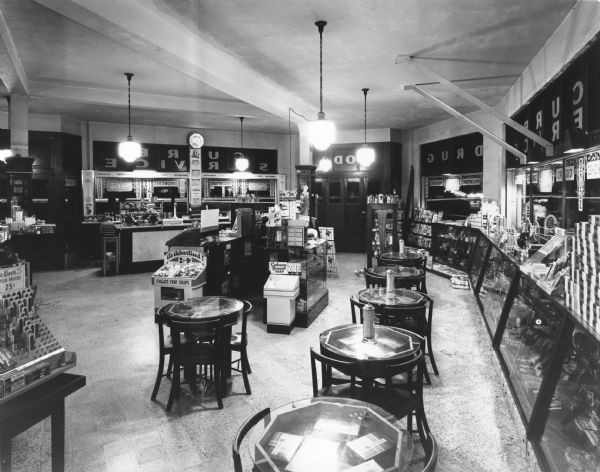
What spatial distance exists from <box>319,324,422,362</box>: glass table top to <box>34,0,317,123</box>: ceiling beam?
3.97m

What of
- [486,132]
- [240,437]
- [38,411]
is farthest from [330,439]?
[486,132]

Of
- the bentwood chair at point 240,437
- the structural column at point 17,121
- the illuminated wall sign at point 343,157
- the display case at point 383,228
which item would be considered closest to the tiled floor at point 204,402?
the bentwood chair at point 240,437

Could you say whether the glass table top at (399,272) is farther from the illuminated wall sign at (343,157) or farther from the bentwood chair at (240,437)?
the illuminated wall sign at (343,157)

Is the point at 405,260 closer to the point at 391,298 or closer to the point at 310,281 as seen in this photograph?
the point at 310,281

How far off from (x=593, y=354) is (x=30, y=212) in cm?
1044

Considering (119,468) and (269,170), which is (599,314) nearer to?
(119,468)

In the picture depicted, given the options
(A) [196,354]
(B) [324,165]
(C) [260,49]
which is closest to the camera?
(A) [196,354]

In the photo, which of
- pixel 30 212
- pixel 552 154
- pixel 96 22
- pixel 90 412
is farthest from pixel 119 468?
pixel 30 212

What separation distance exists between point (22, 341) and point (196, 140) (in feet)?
35.4

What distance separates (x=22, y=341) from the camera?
7.11 feet

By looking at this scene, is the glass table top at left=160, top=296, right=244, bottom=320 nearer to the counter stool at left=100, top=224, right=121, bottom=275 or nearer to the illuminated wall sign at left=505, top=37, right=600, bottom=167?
the illuminated wall sign at left=505, top=37, right=600, bottom=167

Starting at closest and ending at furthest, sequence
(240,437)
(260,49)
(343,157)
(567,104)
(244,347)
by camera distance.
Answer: (240,437) → (244,347) → (567,104) → (260,49) → (343,157)

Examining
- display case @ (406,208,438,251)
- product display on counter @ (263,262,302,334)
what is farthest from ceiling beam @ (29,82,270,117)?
product display on counter @ (263,262,302,334)

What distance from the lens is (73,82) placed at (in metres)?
8.12
